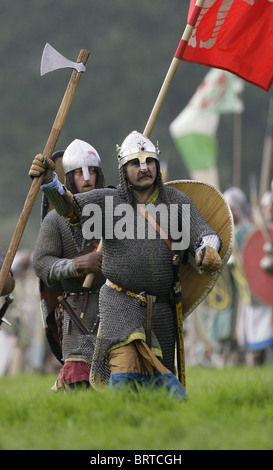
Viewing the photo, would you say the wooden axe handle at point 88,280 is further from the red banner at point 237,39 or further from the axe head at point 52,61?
the red banner at point 237,39

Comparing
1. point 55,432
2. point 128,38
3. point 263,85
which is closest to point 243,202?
point 263,85

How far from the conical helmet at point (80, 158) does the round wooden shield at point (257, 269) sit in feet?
17.0

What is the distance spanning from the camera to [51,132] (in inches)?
276

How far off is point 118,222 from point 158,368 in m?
0.80

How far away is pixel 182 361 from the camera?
6.73 m

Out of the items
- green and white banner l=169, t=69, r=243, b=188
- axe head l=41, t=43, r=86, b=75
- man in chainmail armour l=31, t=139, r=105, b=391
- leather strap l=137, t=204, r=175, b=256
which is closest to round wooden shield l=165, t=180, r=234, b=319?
leather strap l=137, t=204, r=175, b=256

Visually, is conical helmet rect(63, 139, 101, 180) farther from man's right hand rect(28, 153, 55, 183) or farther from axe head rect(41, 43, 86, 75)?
man's right hand rect(28, 153, 55, 183)

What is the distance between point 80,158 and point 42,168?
1.11 m

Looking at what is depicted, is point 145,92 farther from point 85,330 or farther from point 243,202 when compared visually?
point 85,330

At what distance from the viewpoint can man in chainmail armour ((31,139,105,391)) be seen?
23.9 ft

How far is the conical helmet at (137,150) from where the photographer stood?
21.9 ft

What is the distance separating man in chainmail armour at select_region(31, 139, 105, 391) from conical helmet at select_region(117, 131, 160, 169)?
2.33ft

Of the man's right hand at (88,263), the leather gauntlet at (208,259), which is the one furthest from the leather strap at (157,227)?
the man's right hand at (88,263)

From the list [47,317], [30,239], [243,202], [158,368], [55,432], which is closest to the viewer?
[55,432]
